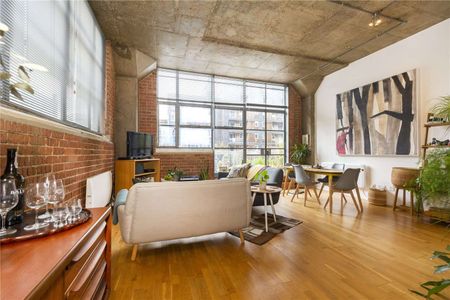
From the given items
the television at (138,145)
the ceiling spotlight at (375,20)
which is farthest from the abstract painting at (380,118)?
the television at (138,145)

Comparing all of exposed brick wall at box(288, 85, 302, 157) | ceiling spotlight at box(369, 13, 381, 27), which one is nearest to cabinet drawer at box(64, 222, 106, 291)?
ceiling spotlight at box(369, 13, 381, 27)

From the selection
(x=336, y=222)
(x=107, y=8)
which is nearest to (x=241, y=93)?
(x=107, y=8)

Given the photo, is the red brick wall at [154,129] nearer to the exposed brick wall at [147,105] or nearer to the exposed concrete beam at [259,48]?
the exposed brick wall at [147,105]

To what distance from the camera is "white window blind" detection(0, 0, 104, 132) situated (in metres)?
1.51

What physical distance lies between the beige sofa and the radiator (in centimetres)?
87

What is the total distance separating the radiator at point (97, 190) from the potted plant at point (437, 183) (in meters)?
4.67

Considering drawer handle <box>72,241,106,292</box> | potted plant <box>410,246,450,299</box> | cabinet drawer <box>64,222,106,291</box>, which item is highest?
cabinet drawer <box>64,222,106,291</box>

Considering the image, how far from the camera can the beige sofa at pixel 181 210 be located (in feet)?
6.91

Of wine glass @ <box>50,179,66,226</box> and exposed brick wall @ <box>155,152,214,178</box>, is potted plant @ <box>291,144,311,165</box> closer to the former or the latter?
exposed brick wall @ <box>155,152,214,178</box>

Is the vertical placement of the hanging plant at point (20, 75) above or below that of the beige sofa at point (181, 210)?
above

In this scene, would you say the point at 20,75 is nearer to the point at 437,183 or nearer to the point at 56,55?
the point at 56,55

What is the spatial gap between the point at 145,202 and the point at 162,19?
3.18m

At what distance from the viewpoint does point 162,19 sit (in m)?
3.69

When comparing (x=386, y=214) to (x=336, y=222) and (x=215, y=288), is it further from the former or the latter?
(x=215, y=288)
